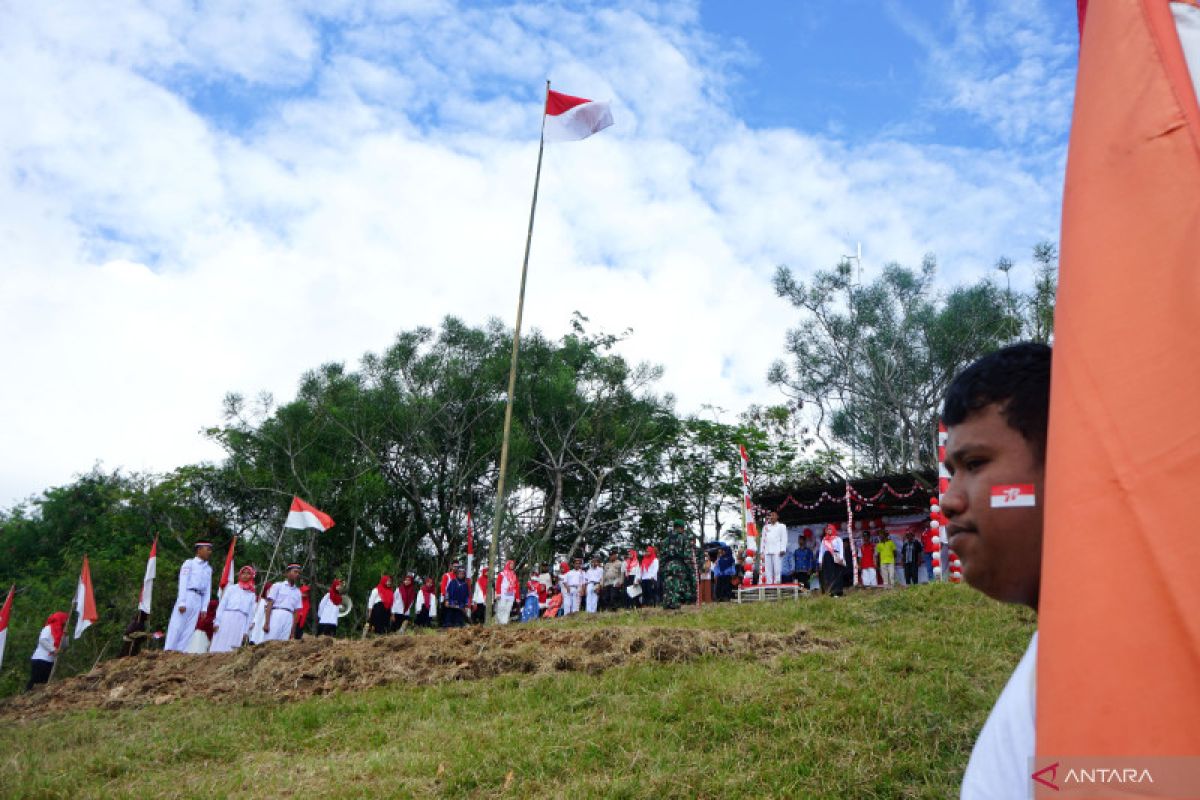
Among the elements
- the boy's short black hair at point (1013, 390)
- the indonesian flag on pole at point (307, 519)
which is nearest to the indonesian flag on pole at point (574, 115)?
the indonesian flag on pole at point (307, 519)

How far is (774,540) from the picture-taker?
62.6ft

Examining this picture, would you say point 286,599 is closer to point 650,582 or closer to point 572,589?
point 572,589

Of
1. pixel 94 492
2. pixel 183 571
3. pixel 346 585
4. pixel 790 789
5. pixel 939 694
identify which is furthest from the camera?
pixel 94 492

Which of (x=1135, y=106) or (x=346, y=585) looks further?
(x=346, y=585)

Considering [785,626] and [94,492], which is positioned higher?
[94,492]

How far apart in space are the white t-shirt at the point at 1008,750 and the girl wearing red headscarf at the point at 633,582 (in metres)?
20.4

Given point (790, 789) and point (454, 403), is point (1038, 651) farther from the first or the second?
point (454, 403)

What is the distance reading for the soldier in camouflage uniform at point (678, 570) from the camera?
19.0 m

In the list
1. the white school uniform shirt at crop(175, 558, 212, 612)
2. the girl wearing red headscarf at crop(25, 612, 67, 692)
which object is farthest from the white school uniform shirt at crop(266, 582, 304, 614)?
the girl wearing red headscarf at crop(25, 612, 67, 692)

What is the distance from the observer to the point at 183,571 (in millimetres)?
15359

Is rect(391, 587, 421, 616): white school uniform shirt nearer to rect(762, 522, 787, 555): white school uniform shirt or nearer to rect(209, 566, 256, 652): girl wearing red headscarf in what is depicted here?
rect(209, 566, 256, 652): girl wearing red headscarf

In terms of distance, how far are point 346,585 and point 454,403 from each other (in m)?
7.59

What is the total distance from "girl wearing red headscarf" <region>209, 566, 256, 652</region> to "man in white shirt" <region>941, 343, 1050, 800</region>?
16500mm

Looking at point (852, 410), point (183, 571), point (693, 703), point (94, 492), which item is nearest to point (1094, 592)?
point (693, 703)
